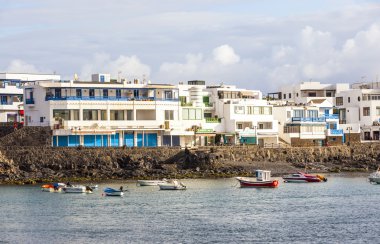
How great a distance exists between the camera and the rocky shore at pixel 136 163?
111 metres

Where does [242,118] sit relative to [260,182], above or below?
above

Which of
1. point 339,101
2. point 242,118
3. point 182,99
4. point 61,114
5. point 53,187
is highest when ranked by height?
point 339,101

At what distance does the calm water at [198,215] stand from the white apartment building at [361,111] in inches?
1876

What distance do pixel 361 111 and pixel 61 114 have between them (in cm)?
5679

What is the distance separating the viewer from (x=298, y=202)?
292 feet

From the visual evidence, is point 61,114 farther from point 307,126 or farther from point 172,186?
point 307,126

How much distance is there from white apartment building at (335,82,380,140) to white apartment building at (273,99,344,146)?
17.5 ft

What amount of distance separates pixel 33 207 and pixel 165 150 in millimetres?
35430

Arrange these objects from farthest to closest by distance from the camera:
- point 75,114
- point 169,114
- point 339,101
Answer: point 339,101, point 169,114, point 75,114

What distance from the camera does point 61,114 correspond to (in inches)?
4747

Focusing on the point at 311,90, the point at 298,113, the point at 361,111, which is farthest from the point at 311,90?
the point at 298,113

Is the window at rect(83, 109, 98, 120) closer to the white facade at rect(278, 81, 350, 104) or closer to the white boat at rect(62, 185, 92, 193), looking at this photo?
the white boat at rect(62, 185, 92, 193)

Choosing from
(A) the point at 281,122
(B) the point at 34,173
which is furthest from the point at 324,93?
(B) the point at 34,173

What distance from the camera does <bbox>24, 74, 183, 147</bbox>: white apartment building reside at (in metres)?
120
